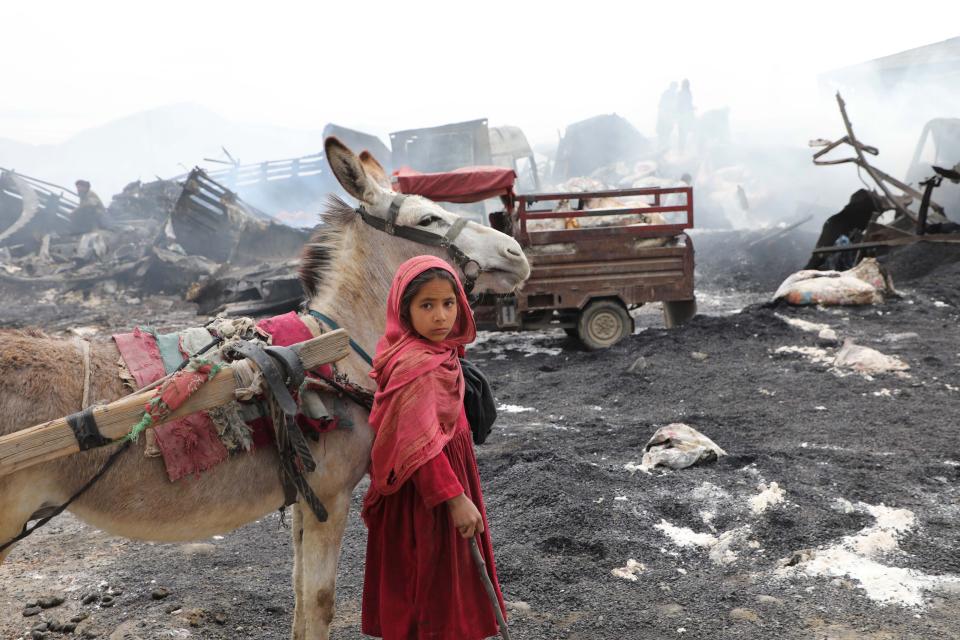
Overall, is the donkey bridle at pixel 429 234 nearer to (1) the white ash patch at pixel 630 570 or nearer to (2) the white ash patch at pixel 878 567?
(1) the white ash patch at pixel 630 570

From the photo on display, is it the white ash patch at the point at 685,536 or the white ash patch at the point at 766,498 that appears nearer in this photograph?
the white ash patch at the point at 685,536

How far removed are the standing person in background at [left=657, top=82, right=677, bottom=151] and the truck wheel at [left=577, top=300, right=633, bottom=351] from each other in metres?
35.9

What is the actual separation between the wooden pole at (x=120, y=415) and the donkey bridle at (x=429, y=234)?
0.89m

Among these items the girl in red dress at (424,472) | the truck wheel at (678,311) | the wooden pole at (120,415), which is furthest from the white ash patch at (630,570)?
the truck wheel at (678,311)

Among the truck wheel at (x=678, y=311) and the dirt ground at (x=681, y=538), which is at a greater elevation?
the truck wheel at (x=678, y=311)

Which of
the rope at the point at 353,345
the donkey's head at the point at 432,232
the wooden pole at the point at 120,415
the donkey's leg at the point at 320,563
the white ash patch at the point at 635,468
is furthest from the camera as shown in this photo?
the white ash patch at the point at 635,468

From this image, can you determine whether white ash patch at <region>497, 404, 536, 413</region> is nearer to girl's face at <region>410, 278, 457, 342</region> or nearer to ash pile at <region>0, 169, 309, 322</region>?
girl's face at <region>410, 278, 457, 342</region>

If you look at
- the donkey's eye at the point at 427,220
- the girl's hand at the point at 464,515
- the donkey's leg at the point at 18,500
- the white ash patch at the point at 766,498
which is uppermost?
the donkey's eye at the point at 427,220

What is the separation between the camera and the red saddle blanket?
6.95 feet

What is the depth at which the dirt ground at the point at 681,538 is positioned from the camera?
307 centimetres

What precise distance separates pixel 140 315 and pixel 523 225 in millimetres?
9178

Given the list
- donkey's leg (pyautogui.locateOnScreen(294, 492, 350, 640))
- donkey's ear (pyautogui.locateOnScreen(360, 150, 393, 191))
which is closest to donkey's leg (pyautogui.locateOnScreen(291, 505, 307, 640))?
donkey's leg (pyautogui.locateOnScreen(294, 492, 350, 640))

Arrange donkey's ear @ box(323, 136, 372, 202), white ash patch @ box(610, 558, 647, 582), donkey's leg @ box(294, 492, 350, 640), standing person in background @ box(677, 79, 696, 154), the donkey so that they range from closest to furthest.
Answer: the donkey, donkey's leg @ box(294, 492, 350, 640), donkey's ear @ box(323, 136, 372, 202), white ash patch @ box(610, 558, 647, 582), standing person in background @ box(677, 79, 696, 154)

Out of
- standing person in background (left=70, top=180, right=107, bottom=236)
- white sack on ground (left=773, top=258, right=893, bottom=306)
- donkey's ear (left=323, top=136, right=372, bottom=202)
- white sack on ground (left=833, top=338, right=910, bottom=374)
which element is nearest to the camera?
donkey's ear (left=323, top=136, right=372, bottom=202)
